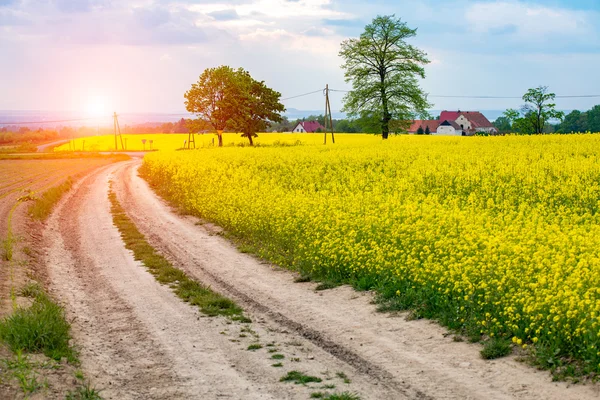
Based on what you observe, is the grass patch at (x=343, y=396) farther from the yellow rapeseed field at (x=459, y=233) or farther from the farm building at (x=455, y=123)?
the farm building at (x=455, y=123)

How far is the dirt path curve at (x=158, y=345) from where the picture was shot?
771 cm

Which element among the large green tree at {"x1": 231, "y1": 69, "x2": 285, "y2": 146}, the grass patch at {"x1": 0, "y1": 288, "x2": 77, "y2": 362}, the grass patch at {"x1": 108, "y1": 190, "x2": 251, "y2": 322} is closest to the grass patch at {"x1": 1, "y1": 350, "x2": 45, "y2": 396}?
the grass patch at {"x1": 0, "y1": 288, "x2": 77, "y2": 362}

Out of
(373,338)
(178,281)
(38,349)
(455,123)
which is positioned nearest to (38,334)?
(38,349)

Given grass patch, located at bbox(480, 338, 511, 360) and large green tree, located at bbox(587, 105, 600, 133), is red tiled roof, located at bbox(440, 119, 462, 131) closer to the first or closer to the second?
large green tree, located at bbox(587, 105, 600, 133)

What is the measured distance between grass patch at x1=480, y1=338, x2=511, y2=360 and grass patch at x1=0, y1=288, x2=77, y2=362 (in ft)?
18.4

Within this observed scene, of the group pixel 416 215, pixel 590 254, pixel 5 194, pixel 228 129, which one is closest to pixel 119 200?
pixel 5 194

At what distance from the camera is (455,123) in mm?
140875

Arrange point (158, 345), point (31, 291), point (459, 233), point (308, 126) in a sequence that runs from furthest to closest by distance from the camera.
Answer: point (308, 126) < point (31, 291) < point (459, 233) < point (158, 345)

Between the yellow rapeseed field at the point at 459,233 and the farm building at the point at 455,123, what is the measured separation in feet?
377

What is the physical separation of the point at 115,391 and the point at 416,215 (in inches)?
300

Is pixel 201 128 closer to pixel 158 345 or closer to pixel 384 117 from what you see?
pixel 384 117

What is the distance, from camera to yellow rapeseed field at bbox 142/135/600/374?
8.54 metres

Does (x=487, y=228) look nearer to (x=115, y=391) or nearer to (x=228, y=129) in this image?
(x=115, y=391)

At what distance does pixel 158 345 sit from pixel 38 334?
1.71 metres
